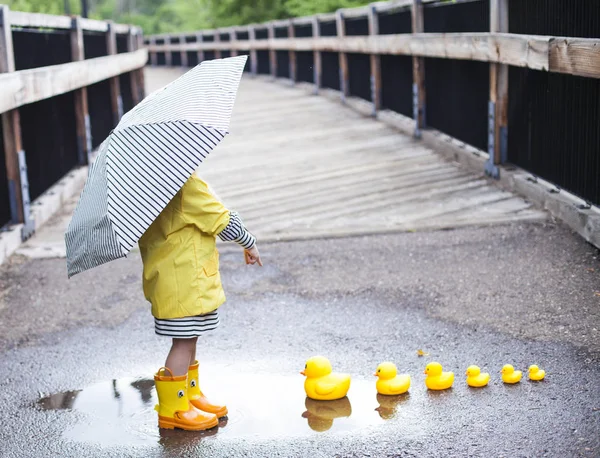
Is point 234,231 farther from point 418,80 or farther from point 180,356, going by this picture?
point 418,80

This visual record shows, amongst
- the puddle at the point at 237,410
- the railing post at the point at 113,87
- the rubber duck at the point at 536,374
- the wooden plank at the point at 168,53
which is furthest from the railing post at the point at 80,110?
the wooden plank at the point at 168,53

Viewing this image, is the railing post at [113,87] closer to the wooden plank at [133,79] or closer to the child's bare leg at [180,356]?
the wooden plank at [133,79]

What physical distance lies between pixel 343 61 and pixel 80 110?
6.34 m

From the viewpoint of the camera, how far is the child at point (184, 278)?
3846 mm

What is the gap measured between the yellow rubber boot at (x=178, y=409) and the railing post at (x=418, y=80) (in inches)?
300

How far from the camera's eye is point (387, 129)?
12.3 meters

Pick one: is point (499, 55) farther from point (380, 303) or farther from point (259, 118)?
point (259, 118)

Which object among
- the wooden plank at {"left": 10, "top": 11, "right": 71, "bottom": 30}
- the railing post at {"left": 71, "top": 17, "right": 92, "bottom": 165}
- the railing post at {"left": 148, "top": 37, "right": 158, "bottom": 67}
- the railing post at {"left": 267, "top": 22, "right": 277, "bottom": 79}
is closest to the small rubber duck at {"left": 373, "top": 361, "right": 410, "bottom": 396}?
the wooden plank at {"left": 10, "top": 11, "right": 71, "bottom": 30}

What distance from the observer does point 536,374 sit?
4.15m

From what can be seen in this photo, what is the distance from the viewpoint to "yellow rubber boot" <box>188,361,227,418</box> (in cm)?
404

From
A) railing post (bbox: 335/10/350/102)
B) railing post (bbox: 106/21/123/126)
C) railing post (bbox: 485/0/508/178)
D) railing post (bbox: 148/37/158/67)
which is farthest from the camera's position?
railing post (bbox: 148/37/158/67)

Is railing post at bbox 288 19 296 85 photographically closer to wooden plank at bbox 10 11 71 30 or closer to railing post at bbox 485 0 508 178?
wooden plank at bbox 10 11 71 30

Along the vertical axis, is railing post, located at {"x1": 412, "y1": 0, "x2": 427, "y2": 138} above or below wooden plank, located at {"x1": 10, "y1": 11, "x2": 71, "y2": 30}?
below

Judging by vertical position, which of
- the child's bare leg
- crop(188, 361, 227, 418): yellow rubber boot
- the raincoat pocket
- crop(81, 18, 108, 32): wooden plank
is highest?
crop(81, 18, 108, 32): wooden plank
